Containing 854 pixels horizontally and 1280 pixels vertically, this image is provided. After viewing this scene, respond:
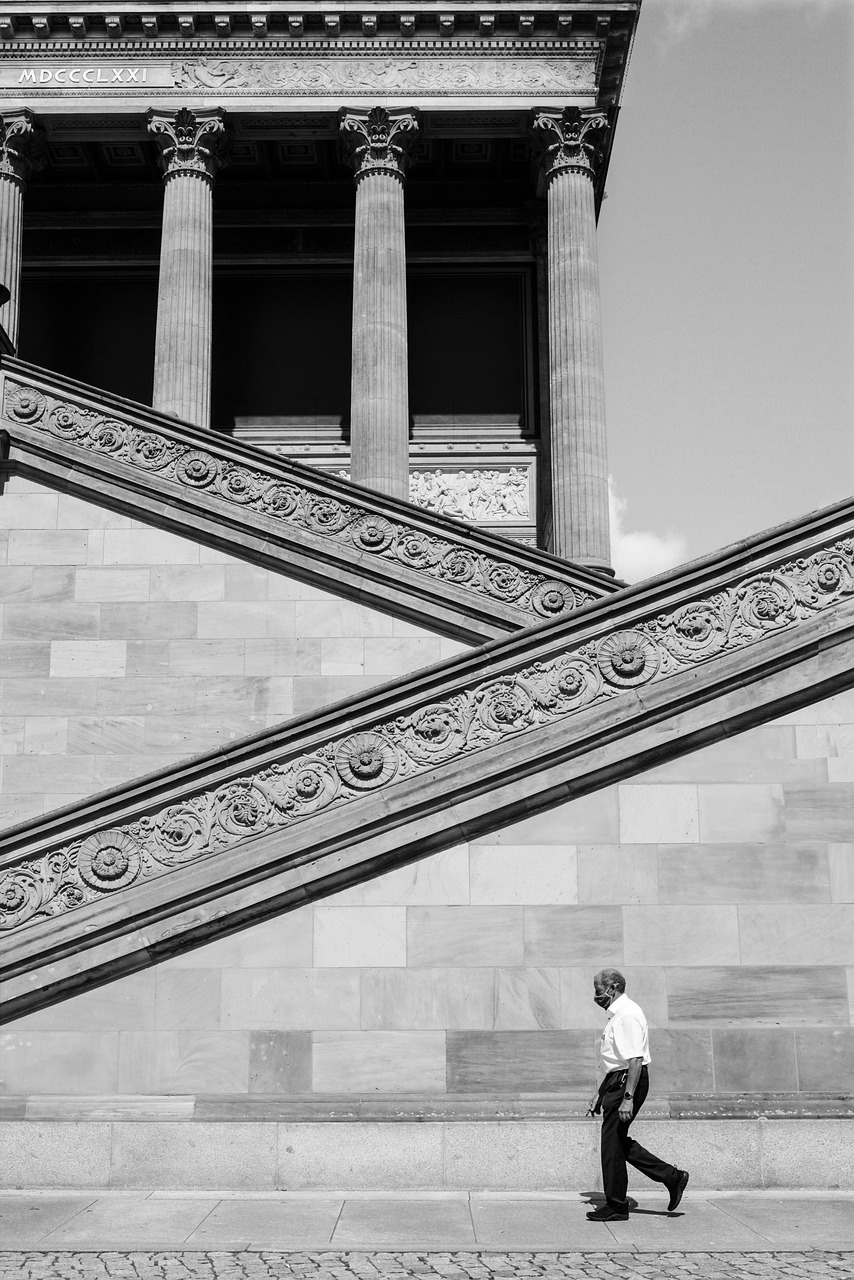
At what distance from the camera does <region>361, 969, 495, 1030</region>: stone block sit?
10.7m

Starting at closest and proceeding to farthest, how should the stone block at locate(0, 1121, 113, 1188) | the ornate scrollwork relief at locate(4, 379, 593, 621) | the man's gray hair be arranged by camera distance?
the man's gray hair, the stone block at locate(0, 1121, 113, 1188), the ornate scrollwork relief at locate(4, 379, 593, 621)

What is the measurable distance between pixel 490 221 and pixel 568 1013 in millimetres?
27906

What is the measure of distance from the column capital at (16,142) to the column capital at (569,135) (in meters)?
11.1

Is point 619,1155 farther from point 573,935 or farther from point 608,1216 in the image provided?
point 573,935

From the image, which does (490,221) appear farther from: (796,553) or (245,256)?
(796,553)

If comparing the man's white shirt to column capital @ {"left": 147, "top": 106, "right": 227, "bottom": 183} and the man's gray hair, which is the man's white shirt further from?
column capital @ {"left": 147, "top": 106, "right": 227, "bottom": 183}

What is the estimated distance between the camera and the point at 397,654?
54.0 ft

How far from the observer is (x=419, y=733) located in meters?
11.1

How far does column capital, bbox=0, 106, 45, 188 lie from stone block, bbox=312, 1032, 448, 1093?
24873 mm

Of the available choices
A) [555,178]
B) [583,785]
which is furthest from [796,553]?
[555,178]

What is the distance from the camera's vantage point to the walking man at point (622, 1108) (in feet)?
29.6

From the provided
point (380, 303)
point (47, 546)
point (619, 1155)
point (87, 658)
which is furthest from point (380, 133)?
point (619, 1155)

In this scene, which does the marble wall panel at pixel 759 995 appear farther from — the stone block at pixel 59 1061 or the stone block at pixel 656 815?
the stone block at pixel 59 1061

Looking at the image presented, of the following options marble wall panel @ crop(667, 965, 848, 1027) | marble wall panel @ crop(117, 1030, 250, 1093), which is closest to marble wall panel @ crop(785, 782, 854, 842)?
marble wall panel @ crop(667, 965, 848, 1027)
